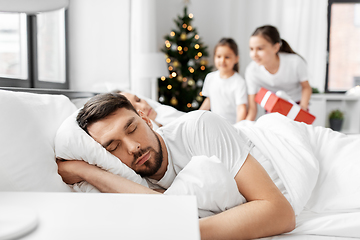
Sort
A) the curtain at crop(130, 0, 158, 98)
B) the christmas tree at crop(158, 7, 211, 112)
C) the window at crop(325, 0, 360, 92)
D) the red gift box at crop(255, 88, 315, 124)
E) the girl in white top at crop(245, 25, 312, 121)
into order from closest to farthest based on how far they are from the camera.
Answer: the red gift box at crop(255, 88, 315, 124), the girl in white top at crop(245, 25, 312, 121), the curtain at crop(130, 0, 158, 98), the christmas tree at crop(158, 7, 211, 112), the window at crop(325, 0, 360, 92)

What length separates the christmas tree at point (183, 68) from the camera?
4379mm

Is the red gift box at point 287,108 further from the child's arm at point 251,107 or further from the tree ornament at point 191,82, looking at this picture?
the tree ornament at point 191,82

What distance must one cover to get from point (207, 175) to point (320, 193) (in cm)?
57

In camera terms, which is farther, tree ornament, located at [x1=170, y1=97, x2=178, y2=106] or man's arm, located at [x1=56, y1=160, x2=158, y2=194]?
tree ornament, located at [x1=170, y1=97, x2=178, y2=106]

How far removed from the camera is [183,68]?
4.38m

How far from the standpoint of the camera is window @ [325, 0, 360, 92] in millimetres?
4805

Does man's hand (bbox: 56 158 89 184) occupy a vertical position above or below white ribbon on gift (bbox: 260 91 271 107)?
below

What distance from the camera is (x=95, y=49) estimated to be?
3.25 metres

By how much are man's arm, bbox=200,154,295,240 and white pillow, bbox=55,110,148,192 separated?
32 centimetres

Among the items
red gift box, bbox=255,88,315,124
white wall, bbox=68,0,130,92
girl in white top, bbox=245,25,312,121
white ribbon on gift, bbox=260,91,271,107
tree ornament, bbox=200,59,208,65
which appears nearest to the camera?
red gift box, bbox=255,88,315,124

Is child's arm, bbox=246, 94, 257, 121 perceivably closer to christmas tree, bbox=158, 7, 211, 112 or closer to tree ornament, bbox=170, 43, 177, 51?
christmas tree, bbox=158, 7, 211, 112

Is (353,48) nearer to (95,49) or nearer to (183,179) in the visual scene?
(95,49)

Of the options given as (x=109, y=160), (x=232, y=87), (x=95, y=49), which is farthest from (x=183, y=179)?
(x=95, y=49)

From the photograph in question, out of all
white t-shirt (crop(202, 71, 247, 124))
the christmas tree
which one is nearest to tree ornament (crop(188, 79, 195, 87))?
the christmas tree
